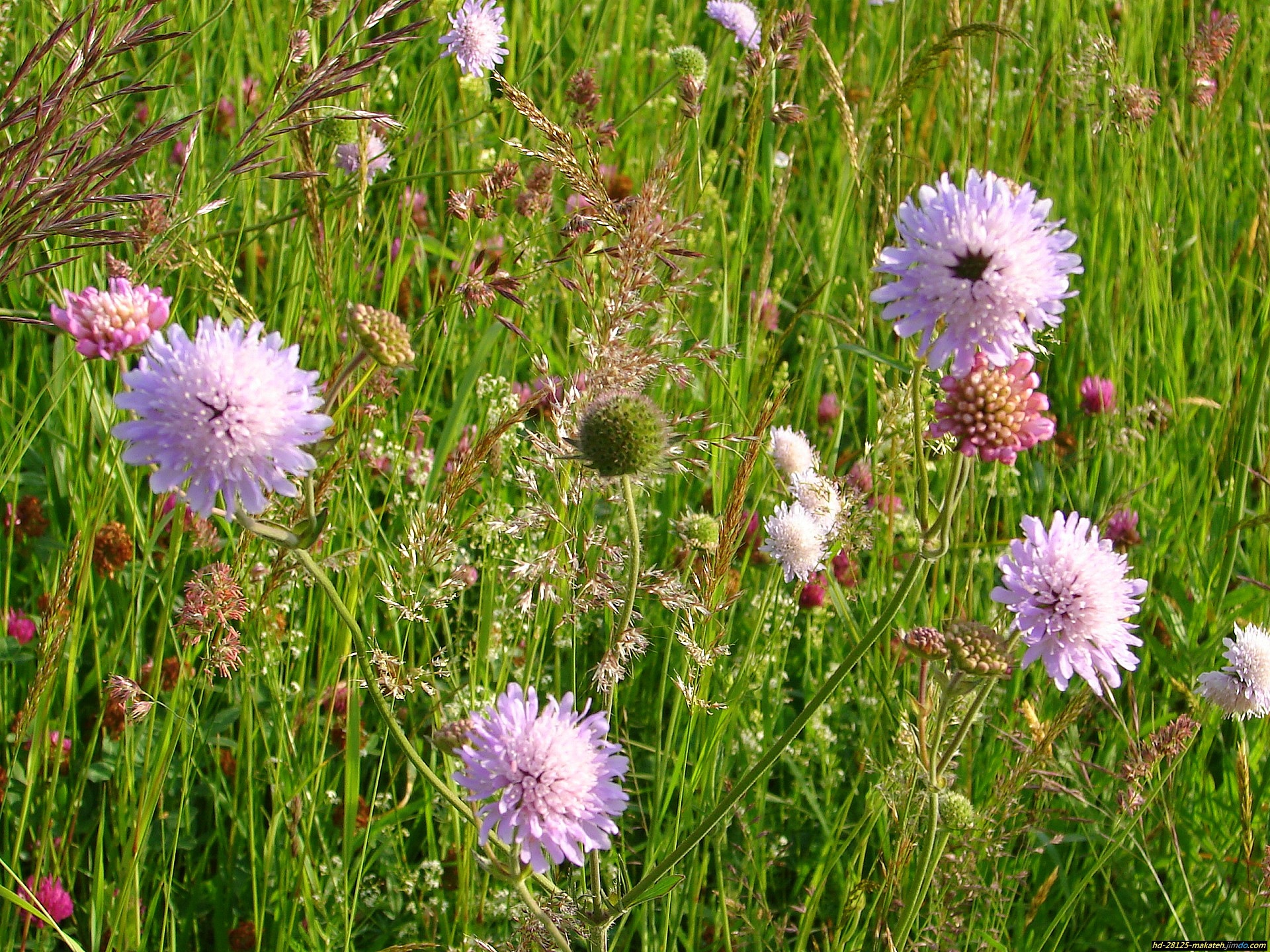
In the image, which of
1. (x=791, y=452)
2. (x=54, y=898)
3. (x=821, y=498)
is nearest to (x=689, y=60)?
(x=791, y=452)

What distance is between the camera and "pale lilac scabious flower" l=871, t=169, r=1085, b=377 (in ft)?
3.82

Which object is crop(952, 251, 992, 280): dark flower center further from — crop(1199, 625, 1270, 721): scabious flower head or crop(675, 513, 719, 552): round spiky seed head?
crop(1199, 625, 1270, 721): scabious flower head

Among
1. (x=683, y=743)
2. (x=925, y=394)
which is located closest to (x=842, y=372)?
(x=925, y=394)

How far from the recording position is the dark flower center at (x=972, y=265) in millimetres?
1166

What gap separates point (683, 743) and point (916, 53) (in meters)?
1.49

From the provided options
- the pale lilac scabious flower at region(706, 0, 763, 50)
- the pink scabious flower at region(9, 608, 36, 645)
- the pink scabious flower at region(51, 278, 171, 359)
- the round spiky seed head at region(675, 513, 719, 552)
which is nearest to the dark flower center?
the round spiky seed head at region(675, 513, 719, 552)

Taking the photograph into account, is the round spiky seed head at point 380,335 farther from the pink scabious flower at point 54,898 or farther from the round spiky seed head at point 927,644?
the pink scabious flower at point 54,898

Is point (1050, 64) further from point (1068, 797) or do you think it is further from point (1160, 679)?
point (1068, 797)

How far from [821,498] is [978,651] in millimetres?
610

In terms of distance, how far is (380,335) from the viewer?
1.08 meters

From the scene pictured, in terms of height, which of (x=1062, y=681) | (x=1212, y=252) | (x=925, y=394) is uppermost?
(x=1212, y=252)

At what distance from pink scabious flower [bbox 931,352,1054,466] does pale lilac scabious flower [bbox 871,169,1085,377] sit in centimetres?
2

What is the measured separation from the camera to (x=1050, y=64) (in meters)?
2.71

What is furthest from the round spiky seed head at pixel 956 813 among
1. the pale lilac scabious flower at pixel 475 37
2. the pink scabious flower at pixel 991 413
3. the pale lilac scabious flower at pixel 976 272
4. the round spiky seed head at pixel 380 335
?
the pale lilac scabious flower at pixel 475 37
